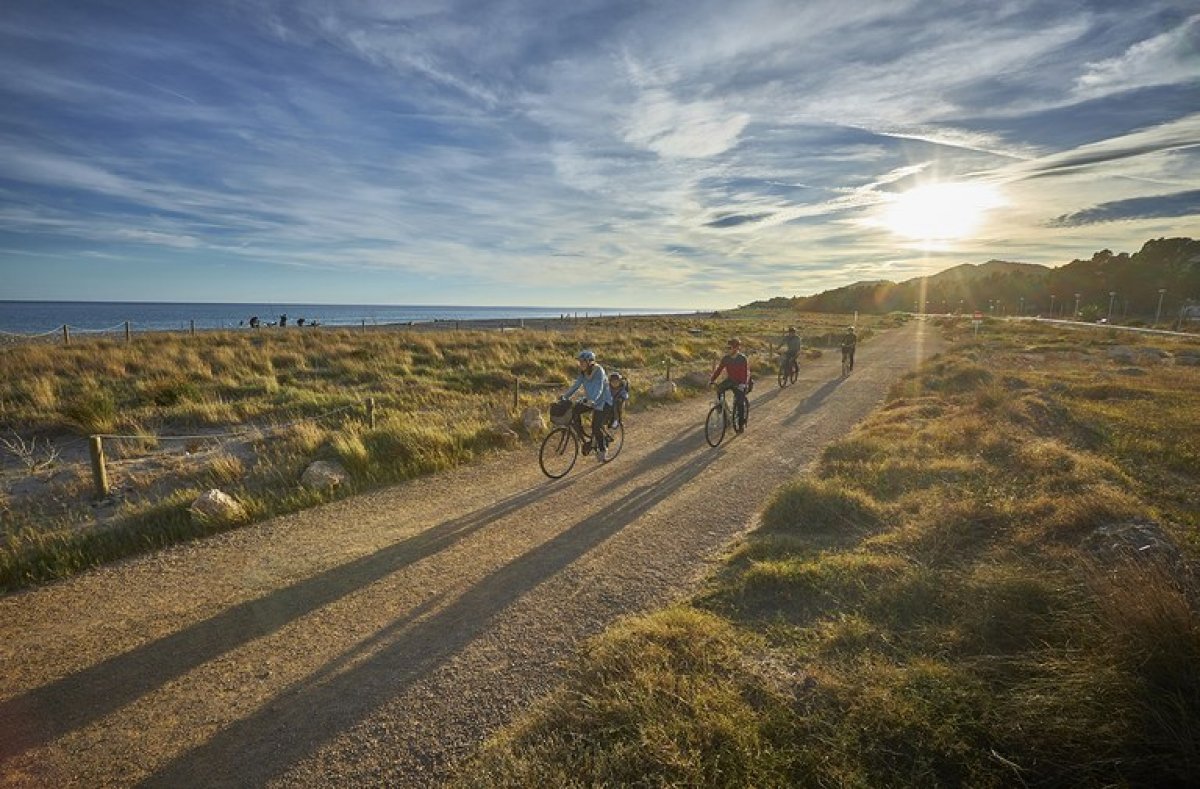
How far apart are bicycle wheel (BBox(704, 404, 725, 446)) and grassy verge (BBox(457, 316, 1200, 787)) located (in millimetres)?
4005

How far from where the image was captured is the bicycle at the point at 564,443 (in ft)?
30.8

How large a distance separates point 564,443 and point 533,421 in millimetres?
2728

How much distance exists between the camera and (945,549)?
5.82m

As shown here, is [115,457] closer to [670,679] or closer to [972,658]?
[670,679]

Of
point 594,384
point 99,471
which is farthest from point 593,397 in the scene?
point 99,471

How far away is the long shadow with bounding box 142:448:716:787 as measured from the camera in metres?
3.43

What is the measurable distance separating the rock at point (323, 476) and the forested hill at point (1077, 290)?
126m

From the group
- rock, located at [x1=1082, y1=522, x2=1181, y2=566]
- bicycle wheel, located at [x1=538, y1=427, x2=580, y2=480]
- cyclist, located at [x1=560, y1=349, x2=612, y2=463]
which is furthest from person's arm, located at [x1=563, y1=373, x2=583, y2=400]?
rock, located at [x1=1082, y1=522, x2=1181, y2=566]

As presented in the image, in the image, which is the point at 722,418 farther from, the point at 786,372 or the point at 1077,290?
the point at 1077,290

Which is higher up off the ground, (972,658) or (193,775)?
(972,658)

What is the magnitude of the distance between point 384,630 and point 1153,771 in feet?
17.3

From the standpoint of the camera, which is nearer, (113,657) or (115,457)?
(113,657)

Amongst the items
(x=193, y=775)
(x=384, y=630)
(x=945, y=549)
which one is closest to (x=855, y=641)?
(x=945, y=549)

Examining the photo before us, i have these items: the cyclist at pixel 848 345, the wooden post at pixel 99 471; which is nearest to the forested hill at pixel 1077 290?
the cyclist at pixel 848 345
